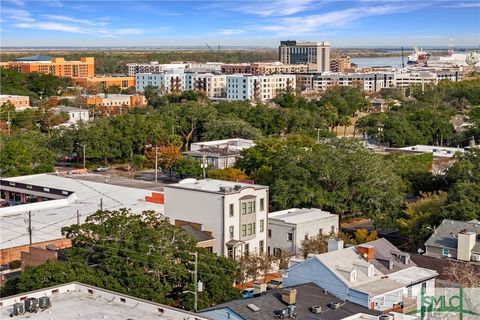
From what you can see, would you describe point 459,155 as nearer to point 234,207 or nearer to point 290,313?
point 234,207

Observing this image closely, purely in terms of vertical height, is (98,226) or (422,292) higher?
(98,226)

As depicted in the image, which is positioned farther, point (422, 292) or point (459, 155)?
point (459, 155)

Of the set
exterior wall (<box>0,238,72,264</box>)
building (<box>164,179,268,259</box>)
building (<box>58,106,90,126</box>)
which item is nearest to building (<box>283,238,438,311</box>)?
building (<box>164,179,268,259</box>)

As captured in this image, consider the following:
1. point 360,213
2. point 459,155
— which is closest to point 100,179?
point 360,213

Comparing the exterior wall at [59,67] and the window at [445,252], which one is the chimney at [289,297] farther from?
the exterior wall at [59,67]

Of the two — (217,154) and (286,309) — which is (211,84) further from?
(286,309)

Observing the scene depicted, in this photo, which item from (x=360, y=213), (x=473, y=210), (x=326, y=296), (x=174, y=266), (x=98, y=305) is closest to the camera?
(x=98, y=305)

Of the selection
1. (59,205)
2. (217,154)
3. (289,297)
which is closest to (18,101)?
(217,154)
